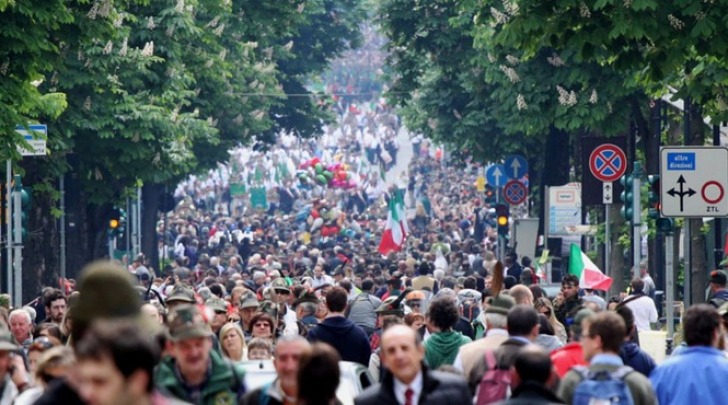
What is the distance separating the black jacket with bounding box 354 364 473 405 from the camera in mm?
10727

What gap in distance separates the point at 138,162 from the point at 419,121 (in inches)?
596

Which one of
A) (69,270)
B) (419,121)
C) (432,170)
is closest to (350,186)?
(432,170)

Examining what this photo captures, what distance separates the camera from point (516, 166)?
48062 millimetres

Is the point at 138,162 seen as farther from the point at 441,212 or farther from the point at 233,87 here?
the point at 441,212

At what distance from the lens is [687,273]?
24.9 m

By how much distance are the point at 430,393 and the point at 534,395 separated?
4.23 feet

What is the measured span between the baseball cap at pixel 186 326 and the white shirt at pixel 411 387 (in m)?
0.98

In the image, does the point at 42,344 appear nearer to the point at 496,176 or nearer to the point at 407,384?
the point at 407,384

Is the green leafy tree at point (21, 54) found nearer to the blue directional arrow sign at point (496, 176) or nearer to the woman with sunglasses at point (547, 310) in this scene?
the woman with sunglasses at point (547, 310)

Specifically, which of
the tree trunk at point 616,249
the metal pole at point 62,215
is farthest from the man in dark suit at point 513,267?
the metal pole at point 62,215

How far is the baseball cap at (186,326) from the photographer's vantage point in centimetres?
1036

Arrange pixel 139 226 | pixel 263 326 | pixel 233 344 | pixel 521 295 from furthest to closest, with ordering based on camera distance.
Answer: pixel 139 226 < pixel 263 326 < pixel 521 295 < pixel 233 344

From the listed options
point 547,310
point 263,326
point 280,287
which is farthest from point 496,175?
point 263,326

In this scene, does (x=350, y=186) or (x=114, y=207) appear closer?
(x=114, y=207)
